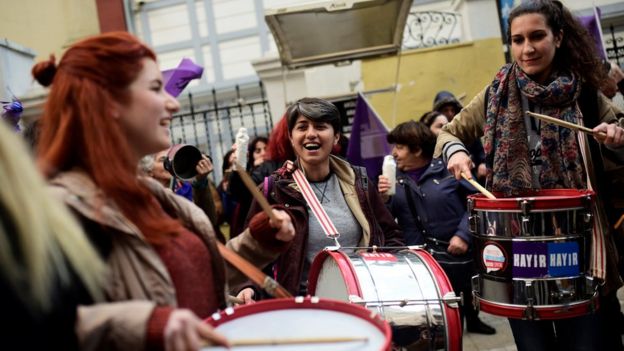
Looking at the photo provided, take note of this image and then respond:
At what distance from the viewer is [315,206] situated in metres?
2.78

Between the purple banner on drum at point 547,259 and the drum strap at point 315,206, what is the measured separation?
0.85 meters

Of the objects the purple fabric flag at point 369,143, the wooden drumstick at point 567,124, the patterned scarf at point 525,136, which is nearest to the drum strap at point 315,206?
the patterned scarf at point 525,136

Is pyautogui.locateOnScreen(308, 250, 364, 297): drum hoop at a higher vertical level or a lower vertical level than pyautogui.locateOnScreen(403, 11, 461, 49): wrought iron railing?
lower

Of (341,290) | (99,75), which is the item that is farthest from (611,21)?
(99,75)

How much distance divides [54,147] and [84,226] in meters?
0.24

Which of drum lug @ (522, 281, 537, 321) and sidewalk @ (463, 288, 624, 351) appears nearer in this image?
drum lug @ (522, 281, 537, 321)

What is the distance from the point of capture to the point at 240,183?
15.1 ft

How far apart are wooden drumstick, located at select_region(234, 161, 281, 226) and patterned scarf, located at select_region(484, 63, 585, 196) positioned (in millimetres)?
1358

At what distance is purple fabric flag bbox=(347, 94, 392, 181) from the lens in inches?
213

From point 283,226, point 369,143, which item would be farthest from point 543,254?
point 369,143

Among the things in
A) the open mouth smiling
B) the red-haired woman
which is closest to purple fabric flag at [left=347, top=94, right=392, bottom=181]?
the open mouth smiling

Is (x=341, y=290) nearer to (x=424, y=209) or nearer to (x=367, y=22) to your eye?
(x=424, y=209)

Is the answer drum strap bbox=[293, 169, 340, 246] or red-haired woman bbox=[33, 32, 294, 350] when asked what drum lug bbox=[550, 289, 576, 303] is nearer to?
drum strap bbox=[293, 169, 340, 246]

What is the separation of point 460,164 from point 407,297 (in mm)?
768
